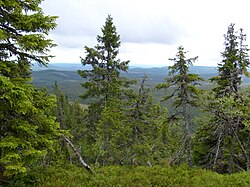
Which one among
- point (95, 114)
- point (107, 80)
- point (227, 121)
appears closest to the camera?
point (227, 121)

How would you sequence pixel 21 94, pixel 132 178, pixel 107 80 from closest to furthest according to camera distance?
pixel 21 94 → pixel 132 178 → pixel 107 80

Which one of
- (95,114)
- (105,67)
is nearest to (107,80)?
(105,67)

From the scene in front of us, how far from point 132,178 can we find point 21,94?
6229mm

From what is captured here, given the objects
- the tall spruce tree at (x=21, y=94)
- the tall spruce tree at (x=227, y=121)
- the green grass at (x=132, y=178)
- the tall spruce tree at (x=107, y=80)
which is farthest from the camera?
the tall spruce tree at (x=107, y=80)

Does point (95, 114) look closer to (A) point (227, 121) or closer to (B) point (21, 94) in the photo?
(A) point (227, 121)

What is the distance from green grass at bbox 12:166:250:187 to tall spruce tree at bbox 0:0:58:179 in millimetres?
1904

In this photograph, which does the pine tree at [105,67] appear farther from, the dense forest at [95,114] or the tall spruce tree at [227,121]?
the tall spruce tree at [227,121]

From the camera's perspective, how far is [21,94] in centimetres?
834

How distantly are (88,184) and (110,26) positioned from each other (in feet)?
51.2

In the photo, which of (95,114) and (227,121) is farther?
(95,114)

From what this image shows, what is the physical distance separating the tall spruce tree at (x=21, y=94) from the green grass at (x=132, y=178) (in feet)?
6.25

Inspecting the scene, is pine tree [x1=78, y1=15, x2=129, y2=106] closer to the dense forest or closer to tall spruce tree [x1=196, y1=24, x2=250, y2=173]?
the dense forest

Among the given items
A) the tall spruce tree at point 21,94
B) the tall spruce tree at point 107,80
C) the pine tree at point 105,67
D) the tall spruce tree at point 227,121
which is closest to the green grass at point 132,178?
the tall spruce tree at point 21,94

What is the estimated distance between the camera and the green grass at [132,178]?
1091cm
